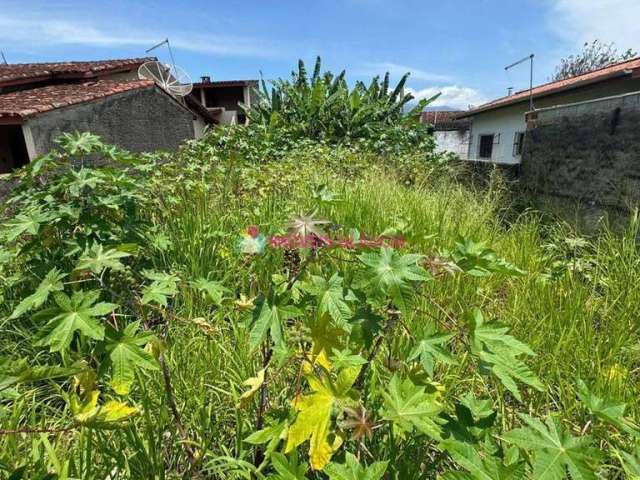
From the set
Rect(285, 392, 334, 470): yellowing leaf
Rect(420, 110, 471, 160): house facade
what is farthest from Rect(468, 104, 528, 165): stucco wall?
Rect(285, 392, 334, 470): yellowing leaf

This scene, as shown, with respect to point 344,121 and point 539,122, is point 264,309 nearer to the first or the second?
point 539,122

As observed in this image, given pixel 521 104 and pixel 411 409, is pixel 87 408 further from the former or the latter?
pixel 521 104

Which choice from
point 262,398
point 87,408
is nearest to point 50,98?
point 87,408

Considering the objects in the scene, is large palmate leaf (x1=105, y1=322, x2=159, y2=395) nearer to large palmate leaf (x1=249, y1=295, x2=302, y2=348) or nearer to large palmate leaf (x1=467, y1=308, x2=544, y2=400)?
large palmate leaf (x1=249, y1=295, x2=302, y2=348)

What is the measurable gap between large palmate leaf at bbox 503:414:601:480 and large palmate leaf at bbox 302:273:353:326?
522 millimetres

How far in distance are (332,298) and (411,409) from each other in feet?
1.21

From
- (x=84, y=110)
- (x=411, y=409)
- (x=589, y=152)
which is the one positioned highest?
(x=84, y=110)

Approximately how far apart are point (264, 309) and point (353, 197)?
2.98 metres

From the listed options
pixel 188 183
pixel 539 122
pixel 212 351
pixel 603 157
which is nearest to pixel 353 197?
pixel 188 183

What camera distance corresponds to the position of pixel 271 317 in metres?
1.10

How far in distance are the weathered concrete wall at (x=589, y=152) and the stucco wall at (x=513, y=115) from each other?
3.44m

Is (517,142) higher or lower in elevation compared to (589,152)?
lower

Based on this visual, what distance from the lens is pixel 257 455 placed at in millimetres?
1420

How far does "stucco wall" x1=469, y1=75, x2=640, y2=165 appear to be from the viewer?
9.19m
